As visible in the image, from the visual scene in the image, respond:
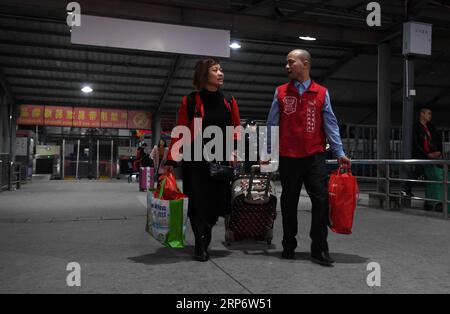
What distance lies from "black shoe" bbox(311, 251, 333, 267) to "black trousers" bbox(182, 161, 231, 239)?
81cm

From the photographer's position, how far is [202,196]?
3.31 metres

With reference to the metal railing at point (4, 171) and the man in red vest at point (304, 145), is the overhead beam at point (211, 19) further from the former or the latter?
the man in red vest at point (304, 145)

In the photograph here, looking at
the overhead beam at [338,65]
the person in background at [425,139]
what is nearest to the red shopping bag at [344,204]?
the person in background at [425,139]

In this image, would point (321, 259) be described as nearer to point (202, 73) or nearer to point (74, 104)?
point (202, 73)

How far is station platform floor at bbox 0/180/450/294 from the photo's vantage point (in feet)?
8.17

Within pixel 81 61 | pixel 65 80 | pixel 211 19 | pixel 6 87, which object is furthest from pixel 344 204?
pixel 6 87

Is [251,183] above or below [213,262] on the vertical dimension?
above

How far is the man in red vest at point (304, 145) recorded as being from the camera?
3205 millimetres

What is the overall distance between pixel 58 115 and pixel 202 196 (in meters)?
18.0

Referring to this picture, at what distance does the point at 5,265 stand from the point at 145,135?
19195 millimetres

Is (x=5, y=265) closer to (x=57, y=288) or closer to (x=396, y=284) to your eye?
(x=57, y=288)

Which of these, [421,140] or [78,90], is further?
[78,90]

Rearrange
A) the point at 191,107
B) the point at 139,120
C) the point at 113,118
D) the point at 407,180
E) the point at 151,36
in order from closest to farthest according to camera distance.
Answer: the point at 191,107
the point at 407,180
the point at 151,36
the point at 113,118
the point at 139,120

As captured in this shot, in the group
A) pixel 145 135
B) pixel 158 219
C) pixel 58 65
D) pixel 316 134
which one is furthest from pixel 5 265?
pixel 145 135
